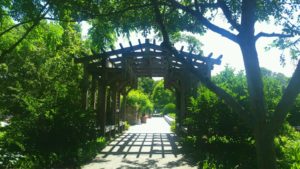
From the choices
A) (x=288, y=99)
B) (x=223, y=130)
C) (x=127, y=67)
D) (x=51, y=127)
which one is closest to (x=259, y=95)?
(x=288, y=99)

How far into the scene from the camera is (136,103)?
3447cm

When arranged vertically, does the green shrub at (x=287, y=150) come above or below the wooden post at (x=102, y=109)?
below

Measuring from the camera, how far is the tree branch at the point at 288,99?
4.94 meters

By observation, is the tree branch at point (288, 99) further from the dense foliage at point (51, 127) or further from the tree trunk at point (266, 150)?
the dense foliage at point (51, 127)

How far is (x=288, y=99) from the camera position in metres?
5.04

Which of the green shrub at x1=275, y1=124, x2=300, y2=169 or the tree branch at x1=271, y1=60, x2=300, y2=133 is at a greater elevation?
the tree branch at x1=271, y1=60, x2=300, y2=133

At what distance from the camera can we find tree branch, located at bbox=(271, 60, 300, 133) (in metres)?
4.94

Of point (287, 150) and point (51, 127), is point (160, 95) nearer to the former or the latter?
point (51, 127)

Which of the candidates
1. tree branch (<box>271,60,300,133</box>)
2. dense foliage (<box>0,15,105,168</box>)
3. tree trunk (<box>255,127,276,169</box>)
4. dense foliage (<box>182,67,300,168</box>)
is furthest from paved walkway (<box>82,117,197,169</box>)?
tree branch (<box>271,60,300,133</box>)

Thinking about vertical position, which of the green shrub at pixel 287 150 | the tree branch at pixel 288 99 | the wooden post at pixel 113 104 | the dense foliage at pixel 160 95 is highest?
the dense foliage at pixel 160 95

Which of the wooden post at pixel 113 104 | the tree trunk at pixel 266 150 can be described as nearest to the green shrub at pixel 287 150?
the tree trunk at pixel 266 150

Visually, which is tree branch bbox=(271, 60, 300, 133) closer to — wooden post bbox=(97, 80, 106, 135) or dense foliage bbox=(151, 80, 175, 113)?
wooden post bbox=(97, 80, 106, 135)

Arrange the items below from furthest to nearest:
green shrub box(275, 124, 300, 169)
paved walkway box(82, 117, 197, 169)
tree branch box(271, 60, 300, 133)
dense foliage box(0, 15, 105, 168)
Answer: paved walkway box(82, 117, 197, 169), dense foliage box(0, 15, 105, 168), green shrub box(275, 124, 300, 169), tree branch box(271, 60, 300, 133)

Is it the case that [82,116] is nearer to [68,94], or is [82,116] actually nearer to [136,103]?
[68,94]
